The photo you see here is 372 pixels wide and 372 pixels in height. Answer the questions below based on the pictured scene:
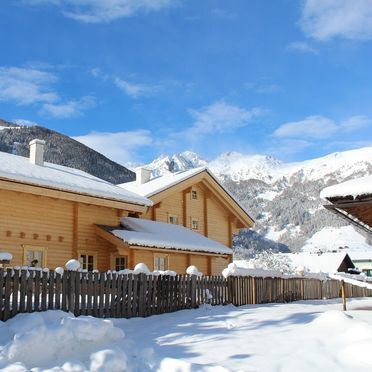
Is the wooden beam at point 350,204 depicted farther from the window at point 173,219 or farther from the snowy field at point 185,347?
the window at point 173,219

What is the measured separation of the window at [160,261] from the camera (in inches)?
962

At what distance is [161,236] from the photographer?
24.0 meters

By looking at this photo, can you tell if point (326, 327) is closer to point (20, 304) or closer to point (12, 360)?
point (12, 360)

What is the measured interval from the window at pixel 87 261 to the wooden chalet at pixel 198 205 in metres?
6.01

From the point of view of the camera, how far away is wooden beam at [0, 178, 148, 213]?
18.5 m

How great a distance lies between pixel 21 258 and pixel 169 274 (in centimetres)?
697

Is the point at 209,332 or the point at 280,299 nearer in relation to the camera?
the point at 209,332

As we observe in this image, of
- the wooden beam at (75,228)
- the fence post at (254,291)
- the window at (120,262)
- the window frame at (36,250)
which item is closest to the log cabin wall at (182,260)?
the window at (120,262)

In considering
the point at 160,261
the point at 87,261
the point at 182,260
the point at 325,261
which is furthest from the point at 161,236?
the point at 325,261

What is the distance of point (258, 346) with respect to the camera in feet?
28.1

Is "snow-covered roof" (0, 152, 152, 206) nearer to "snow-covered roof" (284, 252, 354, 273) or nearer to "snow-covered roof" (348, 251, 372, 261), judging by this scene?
"snow-covered roof" (284, 252, 354, 273)

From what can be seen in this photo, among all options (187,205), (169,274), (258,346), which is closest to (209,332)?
(258,346)

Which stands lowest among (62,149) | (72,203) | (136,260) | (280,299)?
(280,299)

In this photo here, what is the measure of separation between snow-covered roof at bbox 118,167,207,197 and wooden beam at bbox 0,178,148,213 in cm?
408
